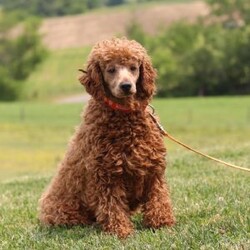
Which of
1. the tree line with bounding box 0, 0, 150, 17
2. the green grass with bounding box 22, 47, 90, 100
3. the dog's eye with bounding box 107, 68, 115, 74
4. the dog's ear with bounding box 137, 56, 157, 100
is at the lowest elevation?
the green grass with bounding box 22, 47, 90, 100

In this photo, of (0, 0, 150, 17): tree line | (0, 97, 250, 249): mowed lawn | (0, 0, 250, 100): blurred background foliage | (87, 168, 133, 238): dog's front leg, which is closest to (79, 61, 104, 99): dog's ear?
(87, 168, 133, 238): dog's front leg

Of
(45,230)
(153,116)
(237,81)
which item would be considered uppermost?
(153,116)

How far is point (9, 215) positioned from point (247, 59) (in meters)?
65.3

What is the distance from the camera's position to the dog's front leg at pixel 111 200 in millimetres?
6680

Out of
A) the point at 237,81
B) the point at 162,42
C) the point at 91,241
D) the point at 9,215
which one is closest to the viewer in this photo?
the point at 91,241

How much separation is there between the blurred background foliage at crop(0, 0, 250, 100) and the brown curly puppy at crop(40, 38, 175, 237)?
199 feet

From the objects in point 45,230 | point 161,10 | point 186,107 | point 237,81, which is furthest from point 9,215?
point 161,10

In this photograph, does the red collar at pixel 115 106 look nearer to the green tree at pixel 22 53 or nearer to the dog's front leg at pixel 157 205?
the dog's front leg at pixel 157 205

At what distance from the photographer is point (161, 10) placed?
355 feet

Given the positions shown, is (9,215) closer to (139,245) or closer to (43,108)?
(139,245)

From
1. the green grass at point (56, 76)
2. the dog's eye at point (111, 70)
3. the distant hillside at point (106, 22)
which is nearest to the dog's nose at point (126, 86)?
the dog's eye at point (111, 70)

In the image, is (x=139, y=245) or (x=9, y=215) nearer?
(x=139, y=245)

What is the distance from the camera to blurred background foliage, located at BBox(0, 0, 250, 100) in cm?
7025

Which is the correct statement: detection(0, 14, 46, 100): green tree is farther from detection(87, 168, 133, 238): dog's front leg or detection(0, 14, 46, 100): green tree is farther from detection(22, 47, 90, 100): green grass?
detection(87, 168, 133, 238): dog's front leg
